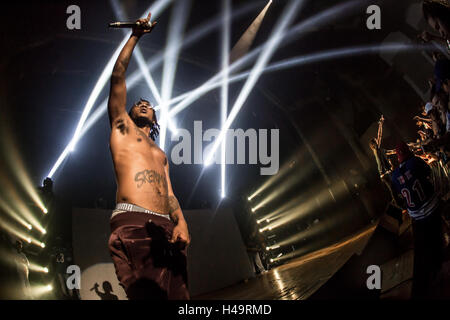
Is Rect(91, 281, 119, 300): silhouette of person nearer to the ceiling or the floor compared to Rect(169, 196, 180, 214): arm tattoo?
nearer to the floor

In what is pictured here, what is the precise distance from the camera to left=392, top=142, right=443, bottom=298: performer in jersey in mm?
1948

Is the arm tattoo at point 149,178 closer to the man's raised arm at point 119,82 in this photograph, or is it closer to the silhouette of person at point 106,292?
the man's raised arm at point 119,82

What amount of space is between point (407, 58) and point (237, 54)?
5.23 feet

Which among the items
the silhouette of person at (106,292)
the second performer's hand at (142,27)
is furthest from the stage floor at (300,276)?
the second performer's hand at (142,27)

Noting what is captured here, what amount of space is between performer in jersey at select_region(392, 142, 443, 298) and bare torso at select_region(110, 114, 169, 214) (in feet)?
5.55

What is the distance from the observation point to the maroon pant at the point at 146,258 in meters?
1.47

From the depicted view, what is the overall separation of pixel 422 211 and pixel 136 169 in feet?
6.38

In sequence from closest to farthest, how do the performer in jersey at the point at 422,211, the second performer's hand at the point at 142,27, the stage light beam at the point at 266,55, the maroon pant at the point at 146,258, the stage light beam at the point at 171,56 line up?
the maroon pant at the point at 146,258, the second performer's hand at the point at 142,27, the performer in jersey at the point at 422,211, the stage light beam at the point at 171,56, the stage light beam at the point at 266,55

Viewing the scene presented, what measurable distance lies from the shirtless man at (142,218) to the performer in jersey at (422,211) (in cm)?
155

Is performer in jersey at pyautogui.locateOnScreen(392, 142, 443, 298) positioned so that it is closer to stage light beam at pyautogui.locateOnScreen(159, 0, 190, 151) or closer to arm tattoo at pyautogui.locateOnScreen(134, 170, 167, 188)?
arm tattoo at pyautogui.locateOnScreen(134, 170, 167, 188)

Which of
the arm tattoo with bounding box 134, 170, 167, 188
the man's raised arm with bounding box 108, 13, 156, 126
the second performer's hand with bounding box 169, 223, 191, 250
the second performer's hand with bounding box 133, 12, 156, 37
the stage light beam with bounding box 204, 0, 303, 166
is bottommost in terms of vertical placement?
the second performer's hand with bounding box 169, 223, 191, 250

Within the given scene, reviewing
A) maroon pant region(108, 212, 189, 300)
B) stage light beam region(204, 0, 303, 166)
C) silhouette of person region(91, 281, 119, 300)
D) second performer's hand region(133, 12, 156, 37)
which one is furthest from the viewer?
stage light beam region(204, 0, 303, 166)

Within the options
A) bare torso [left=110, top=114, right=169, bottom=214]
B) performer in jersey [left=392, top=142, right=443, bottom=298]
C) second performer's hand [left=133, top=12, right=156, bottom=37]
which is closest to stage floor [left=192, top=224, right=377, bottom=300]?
performer in jersey [left=392, top=142, right=443, bottom=298]

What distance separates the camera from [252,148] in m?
2.56
